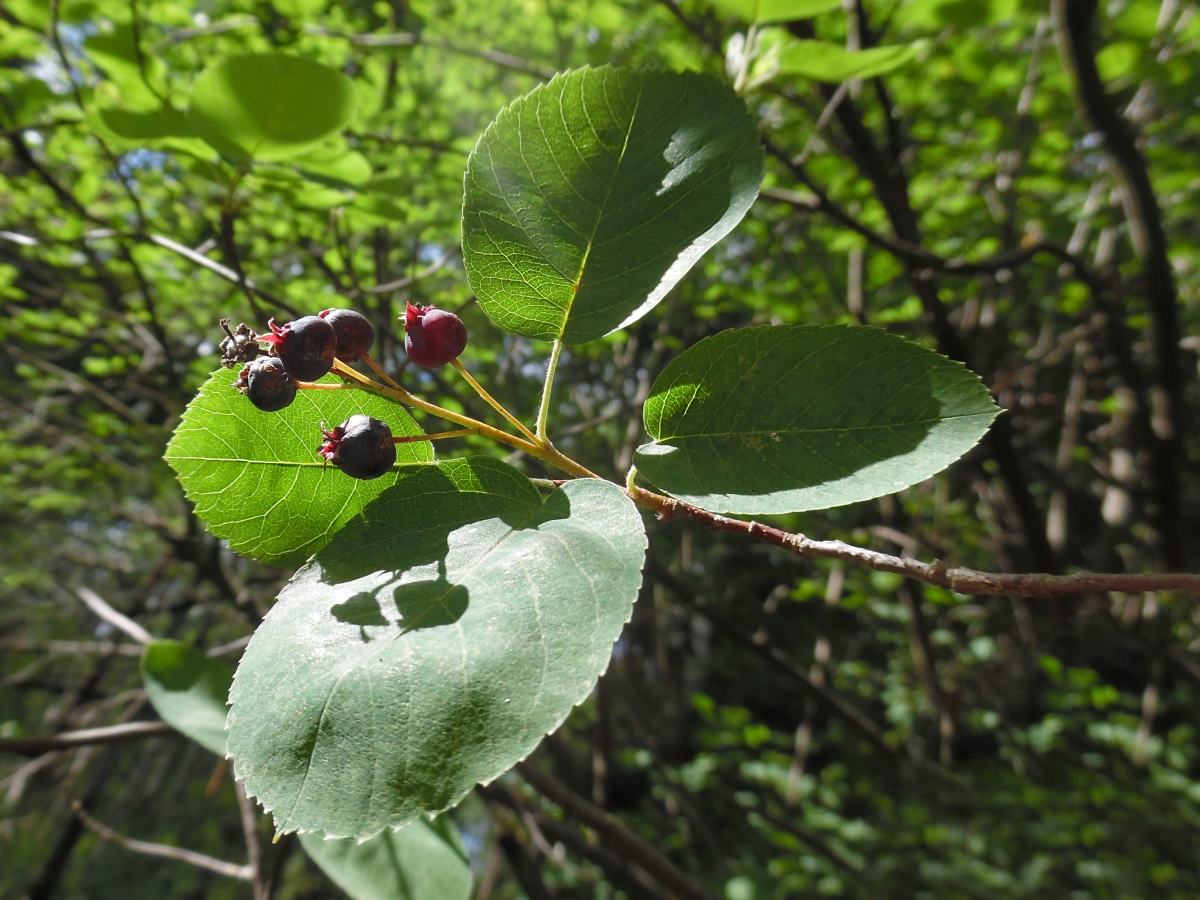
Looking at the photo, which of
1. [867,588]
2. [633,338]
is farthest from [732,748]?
[633,338]

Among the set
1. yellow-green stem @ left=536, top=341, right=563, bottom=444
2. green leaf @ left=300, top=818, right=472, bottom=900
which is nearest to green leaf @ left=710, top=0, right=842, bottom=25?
yellow-green stem @ left=536, top=341, right=563, bottom=444

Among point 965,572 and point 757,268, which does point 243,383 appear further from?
point 757,268

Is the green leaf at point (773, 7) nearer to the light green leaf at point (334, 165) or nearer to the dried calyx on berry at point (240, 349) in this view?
the light green leaf at point (334, 165)

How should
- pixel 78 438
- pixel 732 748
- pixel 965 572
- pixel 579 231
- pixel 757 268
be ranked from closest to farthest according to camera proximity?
1. pixel 965 572
2. pixel 579 231
3. pixel 757 268
4. pixel 78 438
5. pixel 732 748

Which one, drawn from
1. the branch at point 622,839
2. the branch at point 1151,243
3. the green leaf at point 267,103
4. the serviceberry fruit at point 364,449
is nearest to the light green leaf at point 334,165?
the green leaf at point 267,103

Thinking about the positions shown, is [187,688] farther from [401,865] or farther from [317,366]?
[317,366]

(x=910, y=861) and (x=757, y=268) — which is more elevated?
(x=757, y=268)

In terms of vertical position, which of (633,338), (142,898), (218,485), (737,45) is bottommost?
(142,898)
